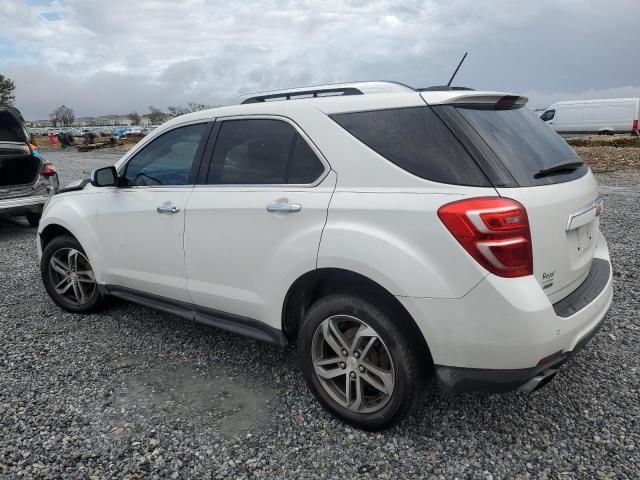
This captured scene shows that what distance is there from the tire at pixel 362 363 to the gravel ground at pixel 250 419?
0.46 feet

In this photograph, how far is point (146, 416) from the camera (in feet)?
9.55

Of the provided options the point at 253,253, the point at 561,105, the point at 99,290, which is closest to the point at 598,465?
the point at 253,253

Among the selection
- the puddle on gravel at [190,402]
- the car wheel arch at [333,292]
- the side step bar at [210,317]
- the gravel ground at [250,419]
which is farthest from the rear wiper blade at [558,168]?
the puddle on gravel at [190,402]

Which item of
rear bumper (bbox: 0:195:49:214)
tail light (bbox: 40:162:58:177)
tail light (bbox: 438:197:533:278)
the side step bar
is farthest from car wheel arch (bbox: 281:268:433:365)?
tail light (bbox: 40:162:58:177)

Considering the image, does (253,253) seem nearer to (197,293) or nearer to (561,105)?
(197,293)

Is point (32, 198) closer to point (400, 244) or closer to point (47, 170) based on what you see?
point (47, 170)

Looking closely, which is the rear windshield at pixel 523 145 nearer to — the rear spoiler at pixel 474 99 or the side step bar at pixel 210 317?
the rear spoiler at pixel 474 99

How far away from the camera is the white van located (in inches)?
1156

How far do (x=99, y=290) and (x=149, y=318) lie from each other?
1.61 ft

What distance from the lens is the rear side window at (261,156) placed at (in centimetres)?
283

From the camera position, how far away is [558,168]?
8.55ft

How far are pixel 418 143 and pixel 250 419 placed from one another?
1778 mm

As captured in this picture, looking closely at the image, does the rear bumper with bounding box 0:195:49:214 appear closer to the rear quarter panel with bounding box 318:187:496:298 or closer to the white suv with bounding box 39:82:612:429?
the white suv with bounding box 39:82:612:429

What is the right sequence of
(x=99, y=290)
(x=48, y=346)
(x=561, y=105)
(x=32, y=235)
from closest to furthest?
(x=48, y=346) < (x=99, y=290) < (x=32, y=235) < (x=561, y=105)
